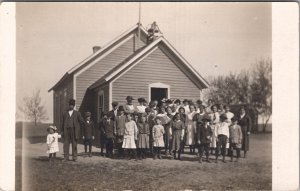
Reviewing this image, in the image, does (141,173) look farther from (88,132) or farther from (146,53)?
(146,53)

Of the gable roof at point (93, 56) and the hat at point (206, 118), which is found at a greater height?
the gable roof at point (93, 56)

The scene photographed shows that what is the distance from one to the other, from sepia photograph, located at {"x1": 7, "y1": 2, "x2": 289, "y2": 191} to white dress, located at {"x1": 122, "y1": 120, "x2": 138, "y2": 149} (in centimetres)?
3

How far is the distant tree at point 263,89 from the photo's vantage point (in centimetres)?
916

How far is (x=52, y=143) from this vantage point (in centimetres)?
924

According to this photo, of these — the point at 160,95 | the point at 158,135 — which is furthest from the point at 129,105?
the point at 158,135

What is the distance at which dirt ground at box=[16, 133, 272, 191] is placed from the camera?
8406 mm

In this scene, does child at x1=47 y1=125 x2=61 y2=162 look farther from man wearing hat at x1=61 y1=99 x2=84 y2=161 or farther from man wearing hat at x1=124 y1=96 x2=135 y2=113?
man wearing hat at x1=124 y1=96 x2=135 y2=113

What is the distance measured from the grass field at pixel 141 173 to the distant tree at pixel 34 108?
1.86 ft

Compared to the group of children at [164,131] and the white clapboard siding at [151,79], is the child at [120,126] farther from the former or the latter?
the white clapboard siding at [151,79]

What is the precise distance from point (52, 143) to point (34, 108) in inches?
39.6

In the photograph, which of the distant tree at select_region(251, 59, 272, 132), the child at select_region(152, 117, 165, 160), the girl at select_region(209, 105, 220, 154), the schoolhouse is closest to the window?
the schoolhouse

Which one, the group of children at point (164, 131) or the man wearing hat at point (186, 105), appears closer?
the group of children at point (164, 131)

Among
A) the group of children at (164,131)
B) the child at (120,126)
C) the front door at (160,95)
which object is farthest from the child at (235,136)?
the child at (120,126)

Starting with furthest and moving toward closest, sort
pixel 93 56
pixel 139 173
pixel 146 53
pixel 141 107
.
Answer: pixel 93 56 < pixel 146 53 < pixel 141 107 < pixel 139 173
